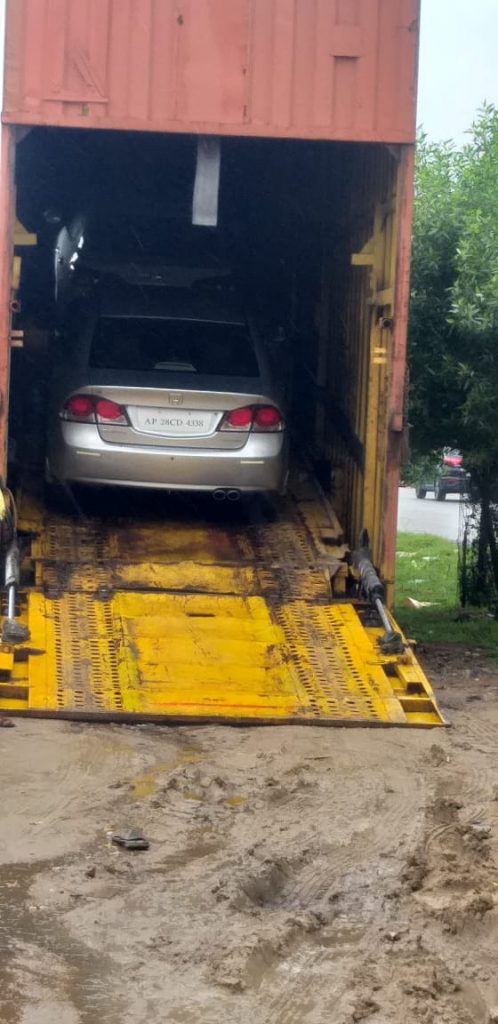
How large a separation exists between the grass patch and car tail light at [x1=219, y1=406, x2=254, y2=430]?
3.79 metres

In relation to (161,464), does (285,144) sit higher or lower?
higher

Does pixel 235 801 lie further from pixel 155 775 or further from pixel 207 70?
pixel 207 70

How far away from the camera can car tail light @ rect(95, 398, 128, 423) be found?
31.0 feet

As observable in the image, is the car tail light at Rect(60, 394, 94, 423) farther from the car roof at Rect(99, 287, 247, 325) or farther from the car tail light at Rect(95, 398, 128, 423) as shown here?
the car roof at Rect(99, 287, 247, 325)

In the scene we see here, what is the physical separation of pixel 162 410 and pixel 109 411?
353mm

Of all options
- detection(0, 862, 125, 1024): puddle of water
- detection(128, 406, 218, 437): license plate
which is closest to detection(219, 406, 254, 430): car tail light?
detection(128, 406, 218, 437): license plate

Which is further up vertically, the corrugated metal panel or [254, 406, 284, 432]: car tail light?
the corrugated metal panel

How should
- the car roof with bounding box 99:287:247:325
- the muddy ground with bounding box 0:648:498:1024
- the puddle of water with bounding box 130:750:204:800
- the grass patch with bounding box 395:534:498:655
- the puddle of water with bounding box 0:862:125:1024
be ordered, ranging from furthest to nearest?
1. the grass patch with bounding box 395:534:498:655
2. the car roof with bounding box 99:287:247:325
3. the puddle of water with bounding box 130:750:204:800
4. the muddy ground with bounding box 0:648:498:1024
5. the puddle of water with bounding box 0:862:125:1024

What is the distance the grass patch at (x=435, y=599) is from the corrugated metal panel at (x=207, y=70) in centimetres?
525

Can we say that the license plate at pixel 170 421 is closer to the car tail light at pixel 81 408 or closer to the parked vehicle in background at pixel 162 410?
the parked vehicle in background at pixel 162 410

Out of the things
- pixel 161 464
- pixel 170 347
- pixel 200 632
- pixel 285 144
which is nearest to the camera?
pixel 200 632

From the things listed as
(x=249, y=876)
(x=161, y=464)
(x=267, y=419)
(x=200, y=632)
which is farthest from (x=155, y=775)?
(x=267, y=419)

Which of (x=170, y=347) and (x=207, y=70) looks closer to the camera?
(x=207, y=70)

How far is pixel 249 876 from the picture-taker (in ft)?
17.4
